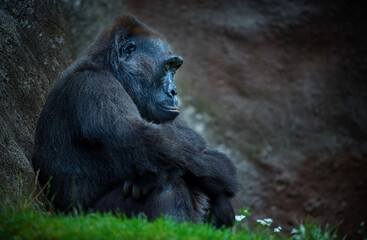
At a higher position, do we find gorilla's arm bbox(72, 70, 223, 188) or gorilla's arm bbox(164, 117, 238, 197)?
gorilla's arm bbox(72, 70, 223, 188)

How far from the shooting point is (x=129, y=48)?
4.71 m

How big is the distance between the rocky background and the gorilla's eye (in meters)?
3.04

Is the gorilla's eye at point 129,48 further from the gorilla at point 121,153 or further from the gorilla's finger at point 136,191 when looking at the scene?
the gorilla's finger at point 136,191

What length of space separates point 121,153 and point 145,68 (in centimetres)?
125

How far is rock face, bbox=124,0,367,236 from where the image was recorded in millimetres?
7871

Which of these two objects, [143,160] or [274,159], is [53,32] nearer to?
[143,160]

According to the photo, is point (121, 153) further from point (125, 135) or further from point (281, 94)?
point (281, 94)

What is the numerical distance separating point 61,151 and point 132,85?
1.03m

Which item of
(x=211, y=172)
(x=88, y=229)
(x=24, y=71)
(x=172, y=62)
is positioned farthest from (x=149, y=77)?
(x=88, y=229)

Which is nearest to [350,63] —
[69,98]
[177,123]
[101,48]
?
[177,123]

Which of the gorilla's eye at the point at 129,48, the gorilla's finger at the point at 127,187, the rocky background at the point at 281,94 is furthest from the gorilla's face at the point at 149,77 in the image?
the rocky background at the point at 281,94

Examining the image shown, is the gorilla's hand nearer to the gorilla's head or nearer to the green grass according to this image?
the green grass

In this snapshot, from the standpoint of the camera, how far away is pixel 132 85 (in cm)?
456

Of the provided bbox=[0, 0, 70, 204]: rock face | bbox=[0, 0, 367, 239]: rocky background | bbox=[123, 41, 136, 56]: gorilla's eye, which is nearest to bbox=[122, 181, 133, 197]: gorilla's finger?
Result: bbox=[0, 0, 70, 204]: rock face
